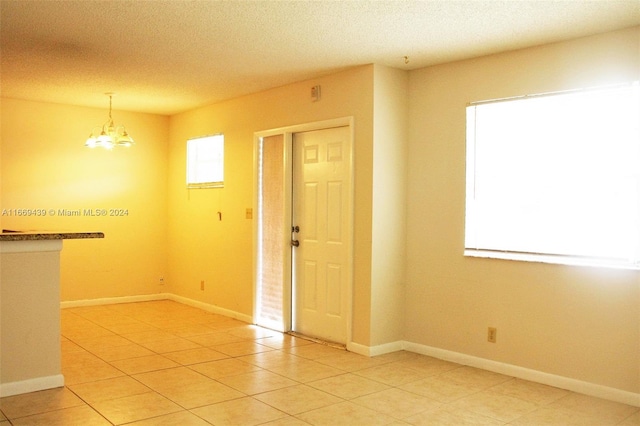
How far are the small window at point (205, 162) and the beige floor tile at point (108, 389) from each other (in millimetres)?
3229

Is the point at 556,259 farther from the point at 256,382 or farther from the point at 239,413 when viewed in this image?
the point at 239,413

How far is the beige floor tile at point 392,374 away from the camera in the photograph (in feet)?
14.3

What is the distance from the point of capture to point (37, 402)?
12.3 feet

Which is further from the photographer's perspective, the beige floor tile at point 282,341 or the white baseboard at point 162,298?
the white baseboard at point 162,298

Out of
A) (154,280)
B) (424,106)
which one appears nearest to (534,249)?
(424,106)

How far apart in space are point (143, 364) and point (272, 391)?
4.29 feet

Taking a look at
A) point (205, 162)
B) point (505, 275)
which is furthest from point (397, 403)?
point (205, 162)

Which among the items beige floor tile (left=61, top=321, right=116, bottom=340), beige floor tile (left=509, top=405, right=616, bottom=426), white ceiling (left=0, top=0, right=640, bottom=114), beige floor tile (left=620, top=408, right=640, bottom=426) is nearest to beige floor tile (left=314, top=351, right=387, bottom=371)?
beige floor tile (left=509, top=405, right=616, bottom=426)

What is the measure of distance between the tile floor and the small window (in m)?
2.27

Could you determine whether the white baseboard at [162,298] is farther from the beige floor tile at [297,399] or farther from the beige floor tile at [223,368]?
the beige floor tile at [297,399]

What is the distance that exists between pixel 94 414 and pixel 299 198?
2.97 metres

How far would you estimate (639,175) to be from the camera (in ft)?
12.6

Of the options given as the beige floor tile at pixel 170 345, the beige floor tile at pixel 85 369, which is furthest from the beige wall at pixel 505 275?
the beige floor tile at pixel 85 369

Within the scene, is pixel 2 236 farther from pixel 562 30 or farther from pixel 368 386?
pixel 562 30
